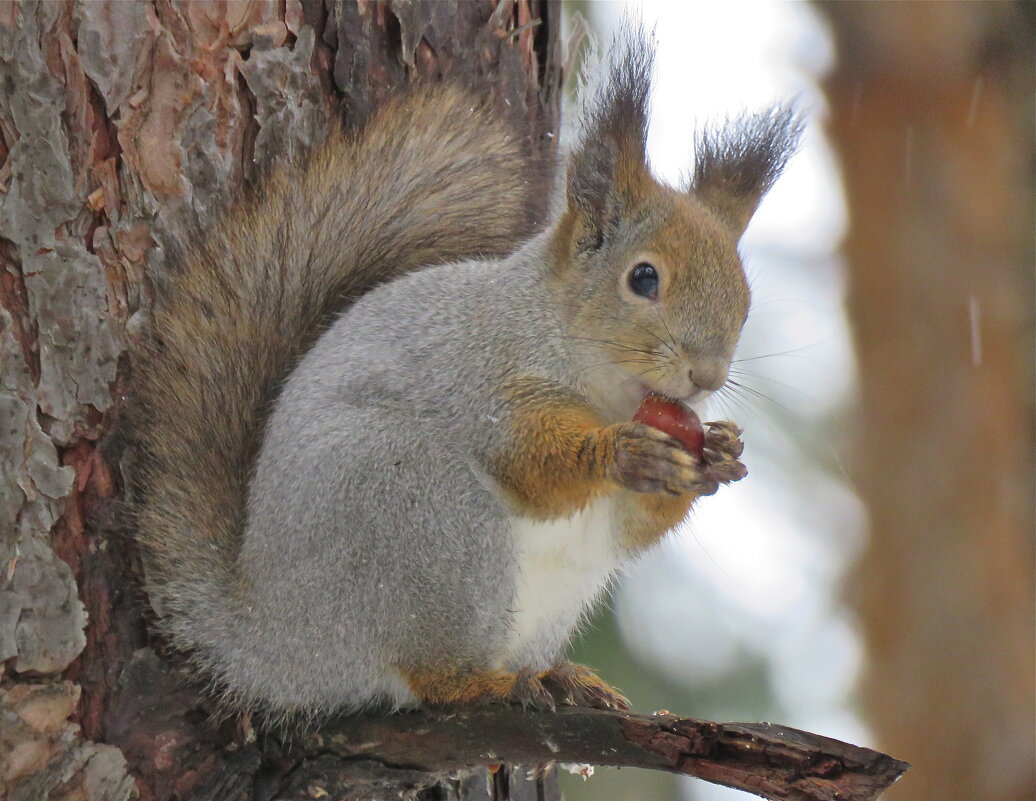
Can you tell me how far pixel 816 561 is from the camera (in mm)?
3408

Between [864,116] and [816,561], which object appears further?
[816,561]

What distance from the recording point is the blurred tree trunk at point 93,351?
135 centimetres

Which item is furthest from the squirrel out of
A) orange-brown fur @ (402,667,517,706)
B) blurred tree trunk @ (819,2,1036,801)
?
blurred tree trunk @ (819,2,1036,801)

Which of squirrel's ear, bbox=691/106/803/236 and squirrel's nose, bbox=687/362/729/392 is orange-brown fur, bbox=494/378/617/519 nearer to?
squirrel's nose, bbox=687/362/729/392

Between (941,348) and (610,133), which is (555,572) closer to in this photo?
(610,133)

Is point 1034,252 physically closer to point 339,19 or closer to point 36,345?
point 339,19

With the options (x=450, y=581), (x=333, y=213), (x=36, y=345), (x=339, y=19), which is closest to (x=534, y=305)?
(x=333, y=213)

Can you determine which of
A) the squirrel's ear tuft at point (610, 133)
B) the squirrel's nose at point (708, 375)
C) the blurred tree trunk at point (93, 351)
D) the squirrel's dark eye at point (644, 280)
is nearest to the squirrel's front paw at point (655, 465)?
the squirrel's nose at point (708, 375)

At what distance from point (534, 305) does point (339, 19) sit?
0.59m

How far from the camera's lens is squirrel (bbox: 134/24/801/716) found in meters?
1.47

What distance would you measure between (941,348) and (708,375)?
1691 millimetres

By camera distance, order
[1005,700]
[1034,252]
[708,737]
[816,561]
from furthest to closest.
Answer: [816,561], [1034,252], [1005,700], [708,737]

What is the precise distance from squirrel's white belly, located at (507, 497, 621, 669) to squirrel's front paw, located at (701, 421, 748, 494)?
219 mm

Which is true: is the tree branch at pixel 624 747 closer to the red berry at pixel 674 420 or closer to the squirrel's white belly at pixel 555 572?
the squirrel's white belly at pixel 555 572
